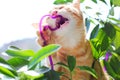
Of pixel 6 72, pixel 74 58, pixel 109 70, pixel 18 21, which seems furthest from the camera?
pixel 18 21

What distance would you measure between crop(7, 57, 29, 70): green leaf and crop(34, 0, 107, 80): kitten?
0.13m

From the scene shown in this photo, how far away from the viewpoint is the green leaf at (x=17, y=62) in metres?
0.42

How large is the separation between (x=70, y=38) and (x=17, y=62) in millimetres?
184

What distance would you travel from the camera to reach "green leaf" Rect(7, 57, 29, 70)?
1.39ft

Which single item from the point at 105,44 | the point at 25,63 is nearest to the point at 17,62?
the point at 25,63

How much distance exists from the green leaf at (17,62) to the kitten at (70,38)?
0.13 metres

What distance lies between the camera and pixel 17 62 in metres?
0.43

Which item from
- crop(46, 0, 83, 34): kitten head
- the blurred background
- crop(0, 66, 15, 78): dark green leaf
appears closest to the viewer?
crop(0, 66, 15, 78): dark green leaf

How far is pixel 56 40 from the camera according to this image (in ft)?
1.87

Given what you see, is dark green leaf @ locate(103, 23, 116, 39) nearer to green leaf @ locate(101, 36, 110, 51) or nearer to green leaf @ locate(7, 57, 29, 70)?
green leaf @ locate(101, 36, 110, 51)

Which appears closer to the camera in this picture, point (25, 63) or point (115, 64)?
point (25, 63)

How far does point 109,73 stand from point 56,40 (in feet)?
0.56

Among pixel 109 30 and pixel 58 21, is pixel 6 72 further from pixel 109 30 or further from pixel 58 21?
pixel 109 30

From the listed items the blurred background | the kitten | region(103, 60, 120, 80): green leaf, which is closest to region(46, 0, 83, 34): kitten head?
the kitten
